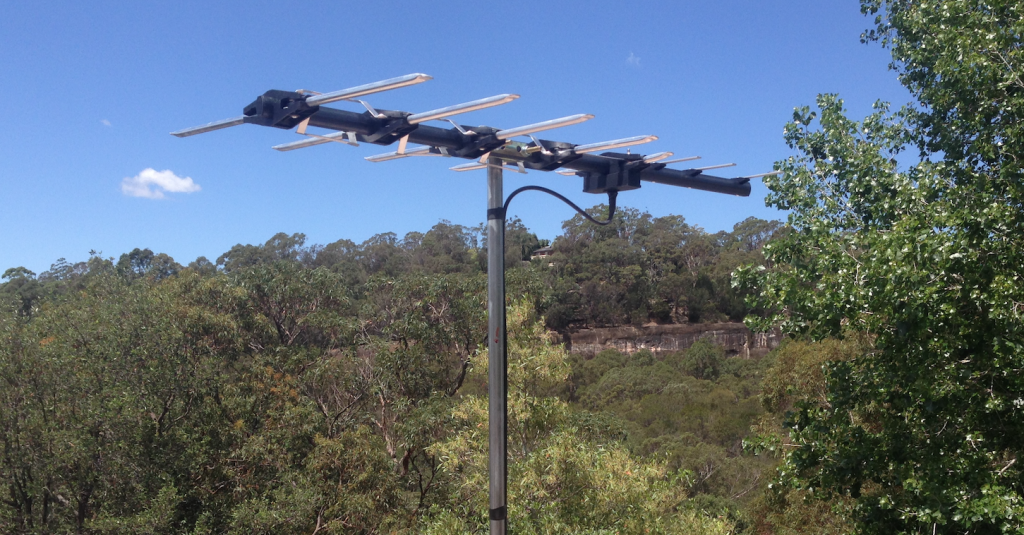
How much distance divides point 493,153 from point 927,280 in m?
2.92

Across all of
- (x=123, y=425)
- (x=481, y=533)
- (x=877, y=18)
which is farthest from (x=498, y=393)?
(x=123, y=425)

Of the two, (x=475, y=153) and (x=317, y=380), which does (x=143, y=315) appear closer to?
(x=317, y=380)

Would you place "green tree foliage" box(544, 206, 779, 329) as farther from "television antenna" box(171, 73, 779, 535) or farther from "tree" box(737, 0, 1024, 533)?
"television antenna" box(171, 73, 779, 535)

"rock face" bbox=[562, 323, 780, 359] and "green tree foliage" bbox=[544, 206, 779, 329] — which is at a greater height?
"green tree foliage" bbox=[544, 206, 779, 329]

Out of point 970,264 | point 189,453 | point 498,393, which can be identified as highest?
point 970,264

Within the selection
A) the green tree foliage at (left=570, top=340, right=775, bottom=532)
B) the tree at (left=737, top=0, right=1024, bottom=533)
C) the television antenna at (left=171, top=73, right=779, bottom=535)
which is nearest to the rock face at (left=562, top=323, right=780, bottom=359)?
the green tree foliage at (left=570, top=340, right=775, bottom=532)

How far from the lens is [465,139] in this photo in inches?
103

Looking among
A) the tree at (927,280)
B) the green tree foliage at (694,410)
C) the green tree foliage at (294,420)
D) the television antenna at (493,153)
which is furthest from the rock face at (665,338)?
the television antenna at (493,153)

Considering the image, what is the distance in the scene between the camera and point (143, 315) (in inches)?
433

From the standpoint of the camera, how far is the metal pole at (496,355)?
261 centimetres

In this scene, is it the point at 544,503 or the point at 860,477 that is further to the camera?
the point at 544,503

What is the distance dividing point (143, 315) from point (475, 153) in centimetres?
1008

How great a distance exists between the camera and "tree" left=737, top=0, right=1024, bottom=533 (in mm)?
4043

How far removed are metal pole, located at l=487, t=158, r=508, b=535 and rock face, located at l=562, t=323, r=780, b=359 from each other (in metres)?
34.1
